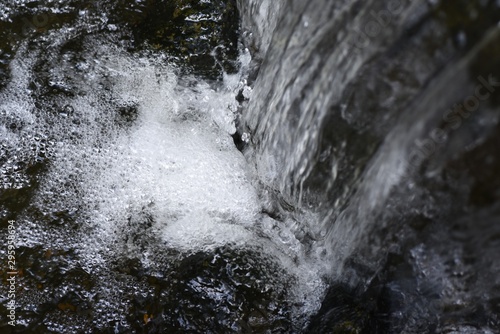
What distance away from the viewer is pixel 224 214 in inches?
99.0

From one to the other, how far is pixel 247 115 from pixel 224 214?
558mm

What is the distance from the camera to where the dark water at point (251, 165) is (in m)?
1.60

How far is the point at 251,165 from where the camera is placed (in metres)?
2.62

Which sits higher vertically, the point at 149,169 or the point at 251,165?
the point at 251,165

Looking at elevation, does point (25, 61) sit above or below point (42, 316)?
above

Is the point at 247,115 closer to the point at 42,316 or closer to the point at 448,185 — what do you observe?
the point at 448,185

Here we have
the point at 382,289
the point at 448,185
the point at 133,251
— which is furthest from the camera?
the point at 133,251

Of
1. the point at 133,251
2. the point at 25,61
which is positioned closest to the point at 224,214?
the point at 133,251

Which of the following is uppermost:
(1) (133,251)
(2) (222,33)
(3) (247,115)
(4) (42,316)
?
(2) (222,33)

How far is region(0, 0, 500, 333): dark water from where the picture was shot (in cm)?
160

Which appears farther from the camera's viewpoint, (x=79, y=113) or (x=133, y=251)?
(x=79, y=113)

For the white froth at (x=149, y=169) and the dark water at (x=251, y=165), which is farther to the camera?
the white froth at (x=149, y=169)

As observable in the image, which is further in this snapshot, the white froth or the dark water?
the white froth

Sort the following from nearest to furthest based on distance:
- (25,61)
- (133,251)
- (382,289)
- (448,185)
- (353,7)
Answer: (448,185)
(353,7)
(382,289)
(133,251)
(25,61)
